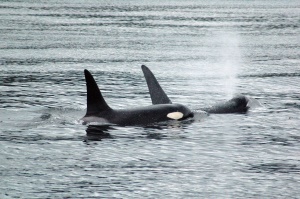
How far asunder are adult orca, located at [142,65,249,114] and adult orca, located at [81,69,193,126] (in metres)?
0.78

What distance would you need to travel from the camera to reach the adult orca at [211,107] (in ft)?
59.5

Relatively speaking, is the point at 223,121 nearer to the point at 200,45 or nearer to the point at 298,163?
the point at 298,163

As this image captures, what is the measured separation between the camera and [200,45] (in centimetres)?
4156

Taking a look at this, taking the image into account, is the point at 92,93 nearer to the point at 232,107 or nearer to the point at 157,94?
the point at 157,94

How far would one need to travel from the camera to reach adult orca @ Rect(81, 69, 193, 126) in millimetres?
16312

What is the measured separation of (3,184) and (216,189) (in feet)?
10.2

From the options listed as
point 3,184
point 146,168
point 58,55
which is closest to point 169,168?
point 146,168

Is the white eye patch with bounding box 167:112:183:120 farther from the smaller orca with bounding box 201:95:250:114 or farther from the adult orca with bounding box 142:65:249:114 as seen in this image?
the smaller orca with bounding box 201:95:250:114

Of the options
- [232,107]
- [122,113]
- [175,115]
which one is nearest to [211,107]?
[232,107]

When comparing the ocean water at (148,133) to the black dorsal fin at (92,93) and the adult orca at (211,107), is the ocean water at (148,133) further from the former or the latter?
the black dorsal fin at (92,93)

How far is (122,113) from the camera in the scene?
16.9 m

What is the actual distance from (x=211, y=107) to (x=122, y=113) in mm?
2751

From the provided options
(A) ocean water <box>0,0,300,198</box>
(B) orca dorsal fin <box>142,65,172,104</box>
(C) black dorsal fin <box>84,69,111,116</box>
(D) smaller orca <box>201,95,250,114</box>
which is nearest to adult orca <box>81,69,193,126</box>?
(C) black dorsal fin <box>84,69,111,116</box>

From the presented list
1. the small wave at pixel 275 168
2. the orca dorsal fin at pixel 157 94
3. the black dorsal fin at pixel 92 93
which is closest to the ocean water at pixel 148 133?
the small wave at pixel 275 168
